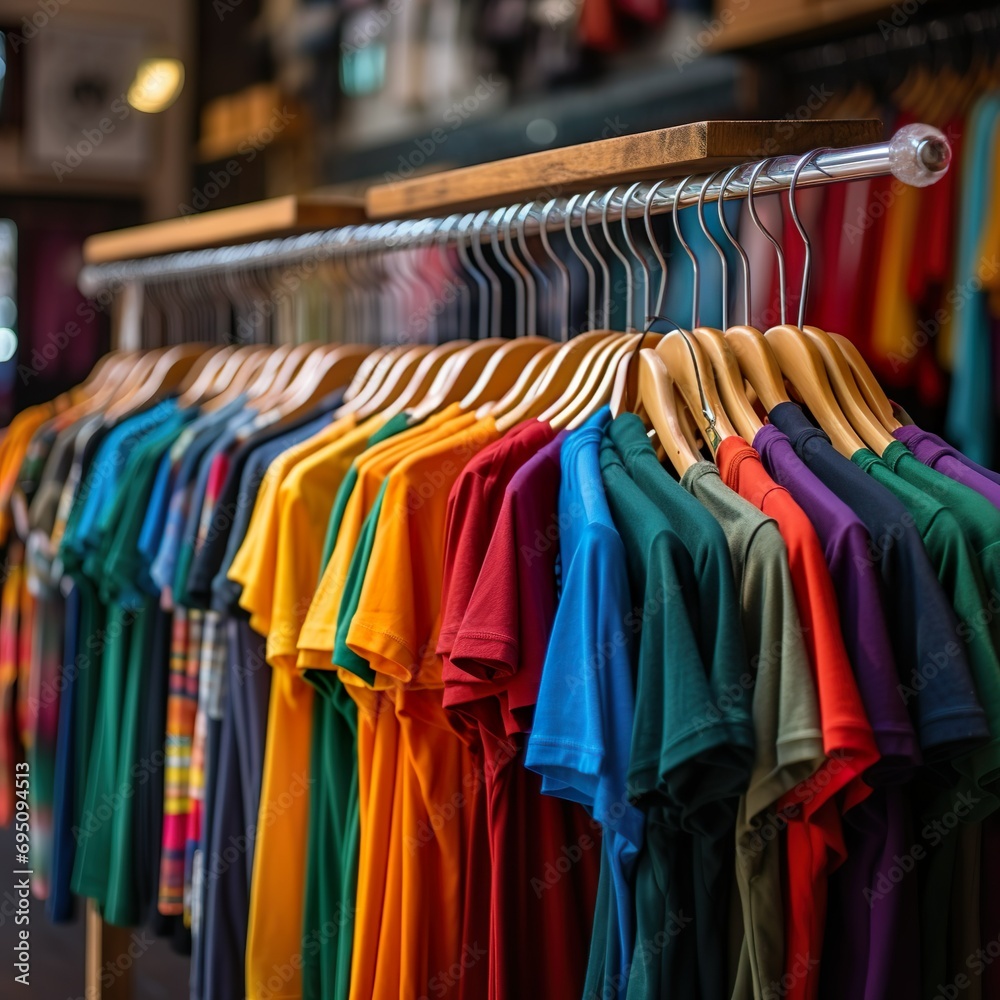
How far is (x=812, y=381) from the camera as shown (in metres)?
1.16

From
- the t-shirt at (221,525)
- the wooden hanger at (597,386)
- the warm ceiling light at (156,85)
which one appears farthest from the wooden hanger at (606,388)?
the warm ceiling light at (156,85)

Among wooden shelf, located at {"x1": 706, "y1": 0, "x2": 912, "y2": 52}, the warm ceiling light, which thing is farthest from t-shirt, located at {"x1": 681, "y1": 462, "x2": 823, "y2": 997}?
the warm ceiling light

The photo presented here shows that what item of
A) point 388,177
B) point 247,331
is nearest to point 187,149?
point 388,177

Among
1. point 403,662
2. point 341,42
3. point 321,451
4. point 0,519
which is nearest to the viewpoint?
point 403,662

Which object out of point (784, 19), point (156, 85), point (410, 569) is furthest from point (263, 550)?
point (156, 85)

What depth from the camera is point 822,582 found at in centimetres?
92

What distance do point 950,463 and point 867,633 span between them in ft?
0.73

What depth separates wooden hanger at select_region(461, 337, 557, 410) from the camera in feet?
4.73

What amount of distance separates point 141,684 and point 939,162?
133 cm

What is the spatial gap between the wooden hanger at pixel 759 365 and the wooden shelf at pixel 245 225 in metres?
0.79

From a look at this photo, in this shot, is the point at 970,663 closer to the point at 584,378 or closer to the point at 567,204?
the point at 584,378

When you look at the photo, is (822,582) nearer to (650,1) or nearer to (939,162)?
(939,162)

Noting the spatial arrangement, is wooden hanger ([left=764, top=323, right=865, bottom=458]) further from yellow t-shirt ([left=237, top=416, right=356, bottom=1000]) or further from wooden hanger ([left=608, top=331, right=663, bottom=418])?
yellow t-shirt ([left=237, top=416, right=356, bottom=1000])

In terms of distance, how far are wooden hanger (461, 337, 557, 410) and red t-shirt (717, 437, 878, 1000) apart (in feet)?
1.60
